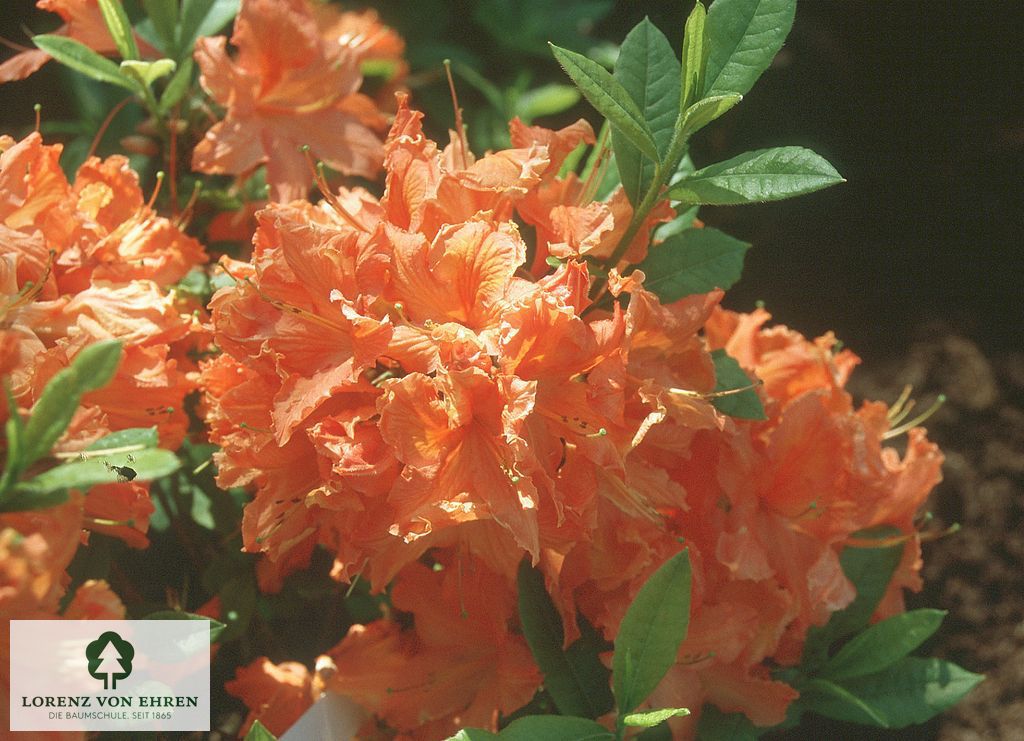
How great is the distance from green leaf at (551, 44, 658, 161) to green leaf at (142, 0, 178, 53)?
528mm

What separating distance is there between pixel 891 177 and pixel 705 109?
1.29m

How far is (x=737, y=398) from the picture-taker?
898mm

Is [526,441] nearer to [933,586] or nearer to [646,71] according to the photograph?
[646,71]

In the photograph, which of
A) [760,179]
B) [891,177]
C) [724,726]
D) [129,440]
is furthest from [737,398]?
[891,177]

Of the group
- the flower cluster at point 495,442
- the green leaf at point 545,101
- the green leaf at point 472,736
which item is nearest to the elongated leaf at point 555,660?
the flower cluster at point 495,442

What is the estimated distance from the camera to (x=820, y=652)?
107 cm

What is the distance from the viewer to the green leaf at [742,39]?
792mm

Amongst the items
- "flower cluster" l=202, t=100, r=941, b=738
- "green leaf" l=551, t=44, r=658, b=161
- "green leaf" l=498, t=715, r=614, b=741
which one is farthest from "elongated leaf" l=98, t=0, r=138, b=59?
"green leaf" l=498, t=715, r=614, b=741

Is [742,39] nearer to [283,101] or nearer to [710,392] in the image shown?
[710,392]

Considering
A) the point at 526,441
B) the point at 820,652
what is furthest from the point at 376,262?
the point at 820,652

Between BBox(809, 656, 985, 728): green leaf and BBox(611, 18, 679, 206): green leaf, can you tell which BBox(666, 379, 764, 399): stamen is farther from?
BBox(809, 656, 985, 728): green leaf

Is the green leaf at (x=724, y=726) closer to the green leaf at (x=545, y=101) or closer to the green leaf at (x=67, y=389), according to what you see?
the green leaf at (x=67, y=389)

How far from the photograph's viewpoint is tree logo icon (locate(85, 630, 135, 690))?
2.47 ft

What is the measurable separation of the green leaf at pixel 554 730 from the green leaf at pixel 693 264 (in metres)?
0.36
